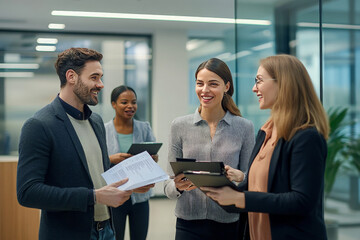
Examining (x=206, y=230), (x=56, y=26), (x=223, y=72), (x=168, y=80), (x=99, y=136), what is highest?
(x=56, y=26)

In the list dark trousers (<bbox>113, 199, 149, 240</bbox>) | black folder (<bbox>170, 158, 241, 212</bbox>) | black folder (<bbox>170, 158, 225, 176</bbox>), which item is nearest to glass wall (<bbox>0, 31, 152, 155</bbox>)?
dark trousers (<bbox>113, 199, 149, 240</bbox>)

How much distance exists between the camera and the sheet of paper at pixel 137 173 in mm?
1742

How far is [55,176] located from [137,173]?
1.15 feet

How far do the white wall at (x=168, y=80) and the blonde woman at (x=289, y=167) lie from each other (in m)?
5.25

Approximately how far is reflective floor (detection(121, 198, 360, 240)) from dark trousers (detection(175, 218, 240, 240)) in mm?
1778

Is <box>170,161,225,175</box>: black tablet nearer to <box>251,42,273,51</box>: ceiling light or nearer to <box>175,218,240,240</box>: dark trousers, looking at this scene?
<box>175,218,240,240</box>: dark trousers

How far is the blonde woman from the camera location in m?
1.50

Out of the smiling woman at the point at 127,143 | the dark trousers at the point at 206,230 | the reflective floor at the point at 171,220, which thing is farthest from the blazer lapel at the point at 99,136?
the reflective floor at the point at 171,220

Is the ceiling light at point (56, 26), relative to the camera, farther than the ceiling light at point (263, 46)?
Yes

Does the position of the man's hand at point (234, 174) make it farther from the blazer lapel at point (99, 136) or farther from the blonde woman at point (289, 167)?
the blazer lapel at point (99, 136)

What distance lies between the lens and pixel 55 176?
1708 mm

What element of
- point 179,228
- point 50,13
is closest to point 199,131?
point 179,228

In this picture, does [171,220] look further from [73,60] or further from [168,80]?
[73,60]

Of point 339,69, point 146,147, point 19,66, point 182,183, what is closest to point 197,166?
point 182,183
